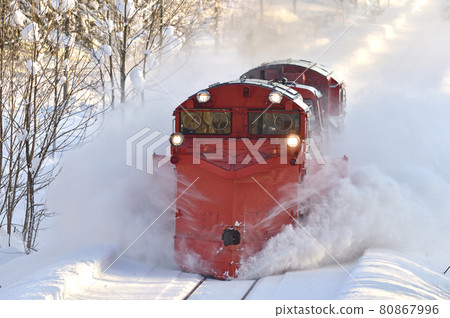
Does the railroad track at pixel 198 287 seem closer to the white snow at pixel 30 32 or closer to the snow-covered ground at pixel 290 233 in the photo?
the snow-covered ground at pixel 290 233

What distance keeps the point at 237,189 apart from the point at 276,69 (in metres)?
5.49

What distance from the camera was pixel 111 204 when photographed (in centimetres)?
1230

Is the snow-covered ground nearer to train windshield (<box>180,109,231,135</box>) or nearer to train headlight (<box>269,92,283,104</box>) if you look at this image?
train windshield (<box>180,109,231,135</box>)

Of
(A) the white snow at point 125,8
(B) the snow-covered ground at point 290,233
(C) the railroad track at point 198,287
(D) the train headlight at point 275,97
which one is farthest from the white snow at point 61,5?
(C) the railroad track at point 198,287

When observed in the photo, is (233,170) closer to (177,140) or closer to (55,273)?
(177,140)

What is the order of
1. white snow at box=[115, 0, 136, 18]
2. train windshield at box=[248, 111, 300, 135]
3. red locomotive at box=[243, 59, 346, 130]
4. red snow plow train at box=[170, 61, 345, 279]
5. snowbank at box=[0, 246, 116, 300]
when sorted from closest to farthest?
1. snowbank at box=[0, 246, 116, 300]
2. red snow plow train at box=[170, 61, 345, 279]
3. train windshield at box=[248, 111, 300, 135]
4. red locomotive at box=[243, 59, 346, 130]
5. white snow at box=[115, 0, 136, 18]

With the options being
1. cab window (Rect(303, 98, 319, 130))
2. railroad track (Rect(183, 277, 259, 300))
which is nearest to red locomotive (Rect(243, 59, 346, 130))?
cab window (Rect(303, 98, 319, 130))

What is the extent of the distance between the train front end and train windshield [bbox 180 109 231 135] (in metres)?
0.02

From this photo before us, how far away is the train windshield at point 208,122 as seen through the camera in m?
10.9

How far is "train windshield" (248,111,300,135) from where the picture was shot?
1060cm

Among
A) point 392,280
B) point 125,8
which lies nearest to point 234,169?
point 392,280

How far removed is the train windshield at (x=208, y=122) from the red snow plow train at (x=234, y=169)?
0.06 feet

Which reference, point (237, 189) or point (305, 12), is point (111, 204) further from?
point (305, 12)
